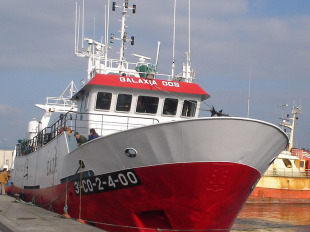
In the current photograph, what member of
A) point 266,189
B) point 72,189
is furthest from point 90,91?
point 266,189

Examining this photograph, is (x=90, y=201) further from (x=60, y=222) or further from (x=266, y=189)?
(x=266, y=189)

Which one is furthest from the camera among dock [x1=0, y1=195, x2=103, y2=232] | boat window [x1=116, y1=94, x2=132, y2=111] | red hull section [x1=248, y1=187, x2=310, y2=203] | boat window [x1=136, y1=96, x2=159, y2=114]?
red hull section [x1=248, y1=187, x2=310, y2=203]

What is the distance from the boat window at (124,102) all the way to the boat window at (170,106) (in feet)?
3.44

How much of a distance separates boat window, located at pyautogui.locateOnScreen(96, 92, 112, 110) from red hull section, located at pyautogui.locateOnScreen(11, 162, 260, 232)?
3.43m

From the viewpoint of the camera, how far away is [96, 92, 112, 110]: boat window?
13156mm

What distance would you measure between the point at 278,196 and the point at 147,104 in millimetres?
22396

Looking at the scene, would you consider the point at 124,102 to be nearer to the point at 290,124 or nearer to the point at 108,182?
the point at 108,182

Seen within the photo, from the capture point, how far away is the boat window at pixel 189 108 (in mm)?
13855

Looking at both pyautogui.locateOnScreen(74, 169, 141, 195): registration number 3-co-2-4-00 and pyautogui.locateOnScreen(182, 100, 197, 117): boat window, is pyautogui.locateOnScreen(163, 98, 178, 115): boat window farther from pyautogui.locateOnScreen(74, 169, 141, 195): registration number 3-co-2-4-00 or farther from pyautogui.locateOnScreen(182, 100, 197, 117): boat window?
pyautogui.locateOnScreen(74, 169, 141, 195): registration number 3-co-2-4-00

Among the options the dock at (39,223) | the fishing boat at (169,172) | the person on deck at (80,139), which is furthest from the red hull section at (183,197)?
the person on deck at (80,139)

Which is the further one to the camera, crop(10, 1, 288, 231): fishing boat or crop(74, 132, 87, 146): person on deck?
crop(74, 132, 87, 146): person on deck

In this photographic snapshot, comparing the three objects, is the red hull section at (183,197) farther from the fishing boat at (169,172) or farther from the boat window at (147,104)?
the boat window at (147,104)

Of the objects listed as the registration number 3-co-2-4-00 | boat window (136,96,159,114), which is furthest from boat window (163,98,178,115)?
the registration number 3-co-2-4-00

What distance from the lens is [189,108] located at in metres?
14.0
